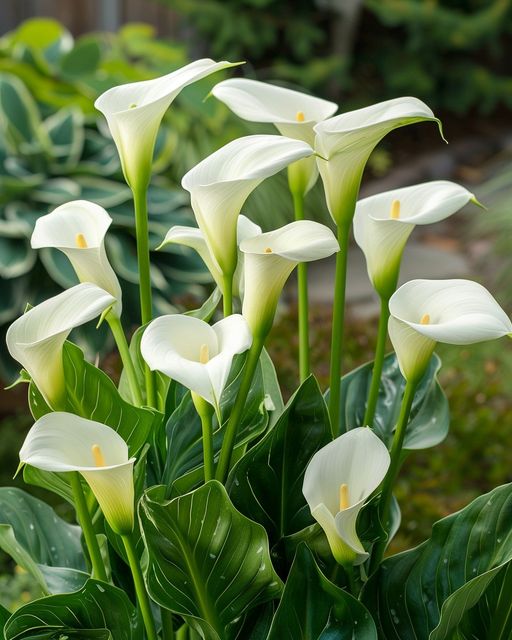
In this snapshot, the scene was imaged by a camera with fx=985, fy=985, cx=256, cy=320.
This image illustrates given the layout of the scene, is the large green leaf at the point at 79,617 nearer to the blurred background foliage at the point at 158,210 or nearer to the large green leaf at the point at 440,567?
the large green leaf at the point at 440,567

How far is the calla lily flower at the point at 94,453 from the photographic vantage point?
0.56m

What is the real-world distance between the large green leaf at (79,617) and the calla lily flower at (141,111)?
267 mm

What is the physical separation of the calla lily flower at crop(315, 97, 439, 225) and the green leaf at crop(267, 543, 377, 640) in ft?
0.73

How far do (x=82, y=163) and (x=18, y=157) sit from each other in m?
0.13

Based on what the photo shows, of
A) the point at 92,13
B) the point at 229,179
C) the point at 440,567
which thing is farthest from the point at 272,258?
the point at 92,13

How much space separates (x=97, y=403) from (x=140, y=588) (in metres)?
0.13

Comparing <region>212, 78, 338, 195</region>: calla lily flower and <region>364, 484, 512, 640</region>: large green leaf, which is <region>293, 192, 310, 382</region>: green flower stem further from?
<region>364, 484, 512, 640</region>: large green leaf

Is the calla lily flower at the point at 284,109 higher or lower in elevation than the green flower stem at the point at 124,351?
higher

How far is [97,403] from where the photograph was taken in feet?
2.22

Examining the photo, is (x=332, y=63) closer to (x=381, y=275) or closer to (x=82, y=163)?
(x=82, y=163)

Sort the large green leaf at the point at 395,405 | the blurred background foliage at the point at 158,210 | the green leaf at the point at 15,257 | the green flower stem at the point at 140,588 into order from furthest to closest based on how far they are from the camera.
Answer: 1. the green leaf at the point at 15,257
2. the blurred background foliage at the point at 158,210
3. the large green leaf at the point at 395,405
4. the green flower stem at the point at 140,588

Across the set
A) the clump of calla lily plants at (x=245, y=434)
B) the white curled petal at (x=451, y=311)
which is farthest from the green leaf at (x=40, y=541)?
the white curled petal at (x=451, y=311)

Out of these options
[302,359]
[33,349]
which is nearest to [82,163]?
[302,359]

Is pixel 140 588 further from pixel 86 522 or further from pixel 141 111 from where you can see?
pixel 141 111
